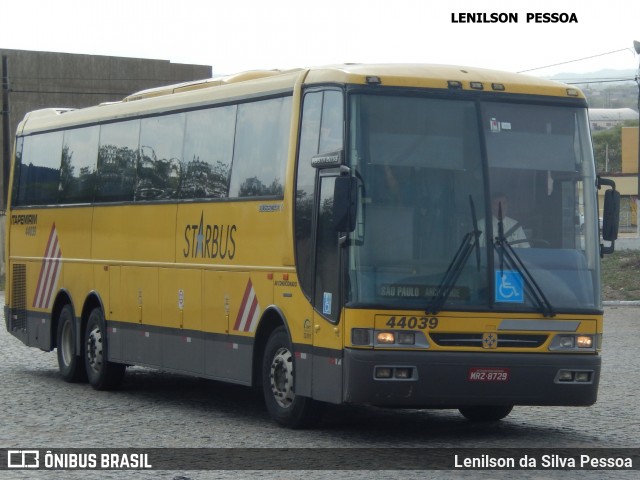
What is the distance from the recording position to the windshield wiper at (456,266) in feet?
39.3

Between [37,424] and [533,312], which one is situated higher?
[533,312]

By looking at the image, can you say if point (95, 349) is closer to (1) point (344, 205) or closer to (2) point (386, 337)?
(2) point (386, 337)

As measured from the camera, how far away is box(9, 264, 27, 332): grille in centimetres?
2086

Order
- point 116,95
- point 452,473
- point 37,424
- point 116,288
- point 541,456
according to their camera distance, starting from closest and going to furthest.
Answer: point 452,473 < point 541,456 < point 37,424 < point 116,288 < point 116,95

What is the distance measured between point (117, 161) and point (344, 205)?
6.87 metres

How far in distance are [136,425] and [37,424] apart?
96 centimetres

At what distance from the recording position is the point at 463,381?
1205cm

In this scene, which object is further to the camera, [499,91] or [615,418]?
[615,418]

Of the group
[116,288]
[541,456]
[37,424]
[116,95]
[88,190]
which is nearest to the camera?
[541,456]

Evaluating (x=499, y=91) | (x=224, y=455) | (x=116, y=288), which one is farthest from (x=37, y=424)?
(x=499, y=91)

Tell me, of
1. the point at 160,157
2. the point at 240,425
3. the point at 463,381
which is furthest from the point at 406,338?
the point at 160,157

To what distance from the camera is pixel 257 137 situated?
1420cm

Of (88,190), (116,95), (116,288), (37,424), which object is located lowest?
(37,424)

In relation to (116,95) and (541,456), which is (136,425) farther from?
(116,95)
